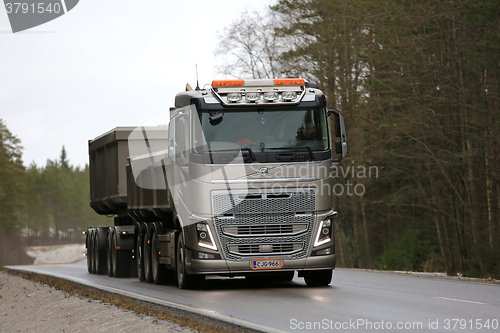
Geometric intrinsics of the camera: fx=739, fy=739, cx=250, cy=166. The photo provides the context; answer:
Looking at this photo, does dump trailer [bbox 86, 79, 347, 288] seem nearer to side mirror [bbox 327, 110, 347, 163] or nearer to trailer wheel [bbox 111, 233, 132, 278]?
side mirror [bbox 327, 110, 347, 163]

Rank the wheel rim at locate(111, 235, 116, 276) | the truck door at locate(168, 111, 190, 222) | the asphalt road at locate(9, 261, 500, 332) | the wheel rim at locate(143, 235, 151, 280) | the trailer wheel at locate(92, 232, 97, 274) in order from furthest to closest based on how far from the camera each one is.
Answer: the trailer wheel at locate(92, 232, 97, 274) → the wheel rim at locate(111, 235, 116, 276) → the wheel rim at locate(143, 235, 151, 280) → the truck door at locate(168, 111, 190, 222) → the asphalt road at locate(9, 261, 500, 332)

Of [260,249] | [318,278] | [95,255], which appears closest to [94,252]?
[95,255]

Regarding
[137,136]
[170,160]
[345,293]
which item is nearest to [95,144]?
[137,136]

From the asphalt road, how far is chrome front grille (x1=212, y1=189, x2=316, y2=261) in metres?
0.80

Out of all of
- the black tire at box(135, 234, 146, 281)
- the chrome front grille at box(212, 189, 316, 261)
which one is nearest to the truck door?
the chrome front grille at box(212, 189, 316, 261)

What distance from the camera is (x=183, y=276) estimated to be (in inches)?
561

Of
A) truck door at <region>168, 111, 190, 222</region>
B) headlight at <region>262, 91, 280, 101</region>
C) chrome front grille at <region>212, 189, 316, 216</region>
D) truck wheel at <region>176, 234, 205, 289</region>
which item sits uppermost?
headlight at <region>262, 91, 280, 101</region>

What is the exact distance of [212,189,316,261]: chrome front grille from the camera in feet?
43.2

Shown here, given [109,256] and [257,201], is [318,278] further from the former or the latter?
[109,256]

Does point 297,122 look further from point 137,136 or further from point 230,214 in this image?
point 137,136

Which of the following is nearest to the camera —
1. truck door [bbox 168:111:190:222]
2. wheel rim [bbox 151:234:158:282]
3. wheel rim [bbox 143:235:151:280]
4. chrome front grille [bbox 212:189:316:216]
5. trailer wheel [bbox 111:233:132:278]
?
chrome front grille [bbox 212:189:316:216]

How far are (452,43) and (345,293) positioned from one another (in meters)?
14.4

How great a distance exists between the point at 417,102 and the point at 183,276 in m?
14.3

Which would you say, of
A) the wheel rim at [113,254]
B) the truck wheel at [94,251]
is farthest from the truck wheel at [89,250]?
the wheel rim at [113,254]
